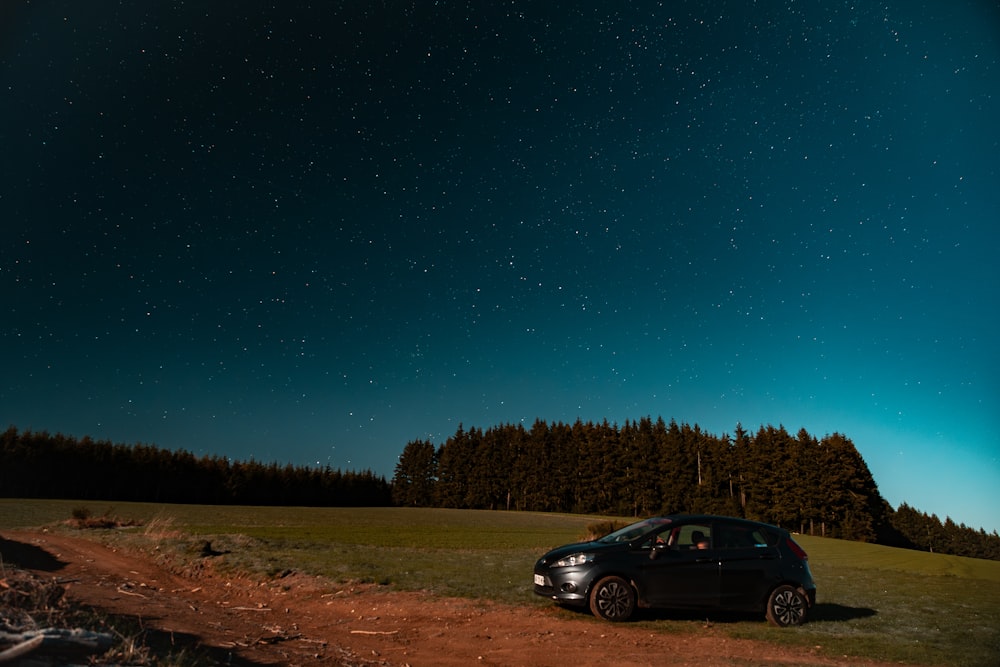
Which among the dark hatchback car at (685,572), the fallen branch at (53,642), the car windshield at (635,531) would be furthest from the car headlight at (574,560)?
the fallen branch at (53,642)

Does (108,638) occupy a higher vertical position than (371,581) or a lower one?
higher

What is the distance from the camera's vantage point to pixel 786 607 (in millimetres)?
11984

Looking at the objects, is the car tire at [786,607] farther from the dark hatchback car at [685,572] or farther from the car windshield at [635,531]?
the car windshield at [635,531]

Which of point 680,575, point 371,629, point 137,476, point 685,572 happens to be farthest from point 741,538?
point 137,476

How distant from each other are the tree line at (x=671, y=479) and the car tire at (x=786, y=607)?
245ft

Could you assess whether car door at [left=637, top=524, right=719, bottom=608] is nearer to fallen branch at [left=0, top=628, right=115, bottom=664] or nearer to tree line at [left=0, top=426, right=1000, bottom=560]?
fallen branch at [left=0, top=628, right=115, bottom=664]

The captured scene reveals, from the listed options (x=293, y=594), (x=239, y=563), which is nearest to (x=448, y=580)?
(x=293, y=594)

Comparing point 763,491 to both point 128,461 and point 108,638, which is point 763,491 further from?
point 108,638

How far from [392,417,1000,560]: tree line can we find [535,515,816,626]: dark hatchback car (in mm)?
74926

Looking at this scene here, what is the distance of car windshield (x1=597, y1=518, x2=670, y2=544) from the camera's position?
1215 cm

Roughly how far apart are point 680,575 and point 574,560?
201cm

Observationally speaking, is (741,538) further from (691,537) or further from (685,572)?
(685,572)

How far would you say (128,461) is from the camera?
77.5 meters

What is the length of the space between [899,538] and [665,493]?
29.6 m
